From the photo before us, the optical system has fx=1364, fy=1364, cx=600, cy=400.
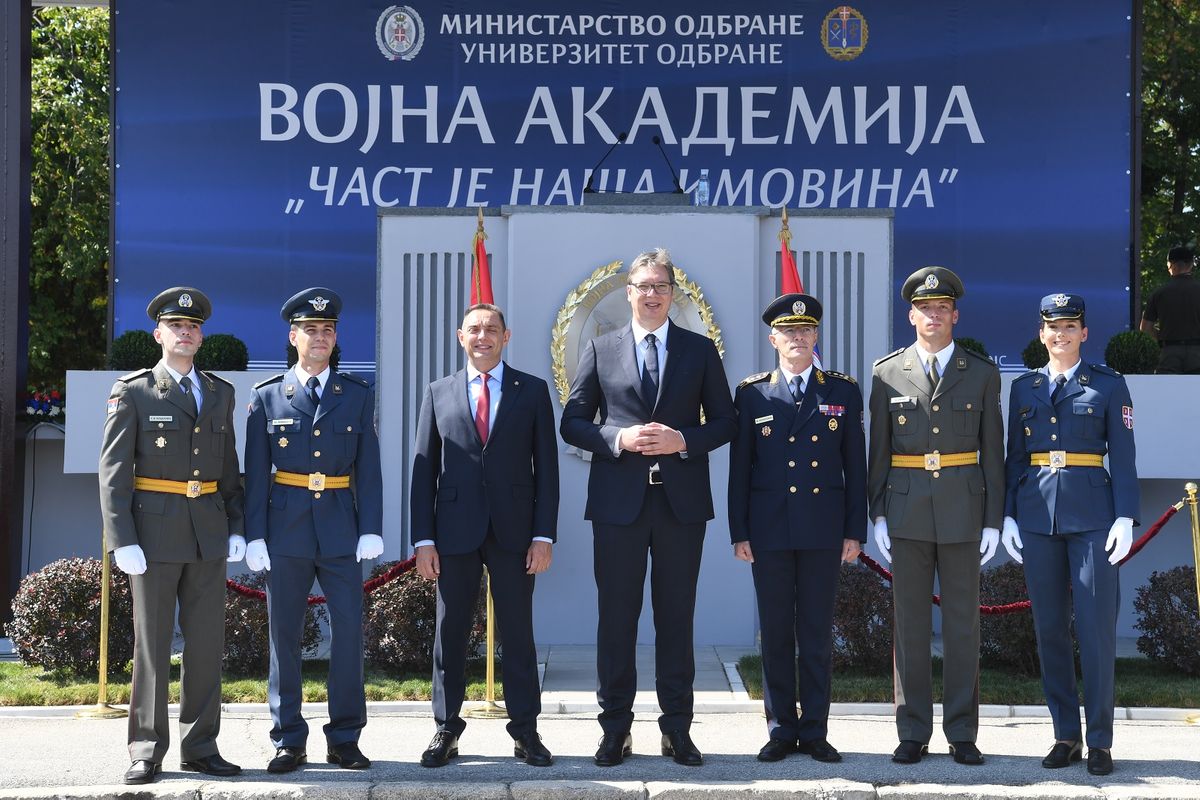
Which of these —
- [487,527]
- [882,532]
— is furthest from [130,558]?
[882,532]

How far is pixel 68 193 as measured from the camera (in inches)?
772

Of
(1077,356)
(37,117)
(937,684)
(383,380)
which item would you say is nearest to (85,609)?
(383,380)

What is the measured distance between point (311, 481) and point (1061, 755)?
3.34 m

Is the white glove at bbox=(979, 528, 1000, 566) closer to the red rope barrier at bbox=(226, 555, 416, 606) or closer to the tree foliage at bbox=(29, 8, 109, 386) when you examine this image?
the red rope barrier at bbox=(226, 555, 416, 606)

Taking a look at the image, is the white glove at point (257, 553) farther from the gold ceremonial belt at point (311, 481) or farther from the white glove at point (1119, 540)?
the white glove at point (1119, 540)

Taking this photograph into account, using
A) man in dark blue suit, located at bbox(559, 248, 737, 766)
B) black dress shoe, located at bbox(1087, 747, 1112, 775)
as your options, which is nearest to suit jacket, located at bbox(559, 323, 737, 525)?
man in dark blue suit, located at bbox(559, 248, 737, 766)

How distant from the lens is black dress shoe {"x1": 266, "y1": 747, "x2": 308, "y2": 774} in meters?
5.57

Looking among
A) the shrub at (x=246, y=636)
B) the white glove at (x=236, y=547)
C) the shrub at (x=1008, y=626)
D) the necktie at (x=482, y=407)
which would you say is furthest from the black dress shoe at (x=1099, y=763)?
the shrub at (x=246, y=636)

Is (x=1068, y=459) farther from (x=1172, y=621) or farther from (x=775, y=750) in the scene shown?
(x=1172, y=621)

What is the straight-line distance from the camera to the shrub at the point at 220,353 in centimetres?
1045

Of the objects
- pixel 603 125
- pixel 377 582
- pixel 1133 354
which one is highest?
pixel 603 125

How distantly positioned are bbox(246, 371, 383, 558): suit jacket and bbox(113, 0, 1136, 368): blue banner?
617cm

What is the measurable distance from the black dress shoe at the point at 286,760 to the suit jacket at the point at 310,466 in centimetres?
80

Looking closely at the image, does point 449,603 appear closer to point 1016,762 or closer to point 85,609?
point 1016,762
